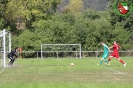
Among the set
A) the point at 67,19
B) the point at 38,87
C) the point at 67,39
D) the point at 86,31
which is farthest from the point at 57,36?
the point at 38,87

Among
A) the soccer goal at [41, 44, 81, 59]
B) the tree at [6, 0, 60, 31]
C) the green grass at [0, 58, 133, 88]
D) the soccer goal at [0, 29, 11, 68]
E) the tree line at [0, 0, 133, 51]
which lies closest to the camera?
the green grass at [0, 58, 133, 88]

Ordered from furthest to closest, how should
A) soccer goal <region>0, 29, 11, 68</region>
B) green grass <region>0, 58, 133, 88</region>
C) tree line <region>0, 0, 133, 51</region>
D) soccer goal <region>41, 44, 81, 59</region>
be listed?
tree line <region>0, 0, 133, 51</region>
soccer goal <region>41, 44, 81, 59</region>
soccer goal <region>0, 29, 11, 68</region>
green grass <region>0, 58, 133, 88</region>

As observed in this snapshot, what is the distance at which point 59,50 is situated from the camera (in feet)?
159

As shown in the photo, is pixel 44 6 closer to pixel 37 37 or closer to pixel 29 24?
pixel 29 24

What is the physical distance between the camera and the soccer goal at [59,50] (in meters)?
48.0

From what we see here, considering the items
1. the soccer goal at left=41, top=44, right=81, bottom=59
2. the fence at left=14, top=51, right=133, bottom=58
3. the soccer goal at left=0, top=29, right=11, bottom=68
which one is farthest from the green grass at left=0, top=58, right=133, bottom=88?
the fence at left=14, top=51, right=133, bottom=58

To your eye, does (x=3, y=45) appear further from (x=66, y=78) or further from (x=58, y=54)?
(x=58, y=54)

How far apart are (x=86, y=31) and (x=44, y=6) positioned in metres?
14.2

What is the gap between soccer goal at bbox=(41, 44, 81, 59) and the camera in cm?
4797

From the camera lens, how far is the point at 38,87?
12.8 m

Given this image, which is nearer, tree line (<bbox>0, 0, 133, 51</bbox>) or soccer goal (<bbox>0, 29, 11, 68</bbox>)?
soccer goal (<bbox>0, 29, 11, 68</bbox>)

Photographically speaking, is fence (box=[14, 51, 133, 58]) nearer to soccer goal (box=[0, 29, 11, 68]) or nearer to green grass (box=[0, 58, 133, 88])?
soccer goal (box=[0, 29, 11, 68])

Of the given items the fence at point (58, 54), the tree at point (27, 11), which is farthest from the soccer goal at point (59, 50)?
the tree at point (27, 11)

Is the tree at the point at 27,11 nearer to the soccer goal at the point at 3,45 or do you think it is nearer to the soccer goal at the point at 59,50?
the soccer goal at the point at 59,50
